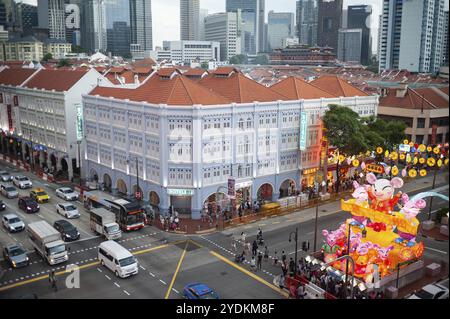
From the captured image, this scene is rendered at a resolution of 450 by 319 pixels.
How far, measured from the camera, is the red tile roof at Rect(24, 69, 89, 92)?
74.8m

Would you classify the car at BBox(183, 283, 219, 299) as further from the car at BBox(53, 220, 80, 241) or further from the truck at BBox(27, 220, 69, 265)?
the car at BBox(53, 220, 80, 241)

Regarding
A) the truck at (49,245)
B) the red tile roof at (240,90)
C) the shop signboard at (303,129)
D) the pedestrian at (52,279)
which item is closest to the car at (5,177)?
the truck at (49,245)

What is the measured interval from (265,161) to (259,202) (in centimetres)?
523

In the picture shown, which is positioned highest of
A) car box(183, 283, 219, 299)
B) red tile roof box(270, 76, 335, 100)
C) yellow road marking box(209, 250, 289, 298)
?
red tile roof box(270, 76, 335, 100)

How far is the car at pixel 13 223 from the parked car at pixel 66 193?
413 inches

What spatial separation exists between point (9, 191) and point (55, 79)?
79.0ft

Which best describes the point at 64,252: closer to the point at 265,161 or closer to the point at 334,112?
the point at 265,161

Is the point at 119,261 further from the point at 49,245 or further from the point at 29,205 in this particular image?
the point at 29,205

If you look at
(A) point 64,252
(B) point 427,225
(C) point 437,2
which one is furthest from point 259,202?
(C) point 437,2

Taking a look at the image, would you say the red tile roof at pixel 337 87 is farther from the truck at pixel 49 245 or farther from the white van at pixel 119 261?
the truck at pixel 49 245

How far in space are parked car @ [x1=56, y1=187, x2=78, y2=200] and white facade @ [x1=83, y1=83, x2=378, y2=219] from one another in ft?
16.8

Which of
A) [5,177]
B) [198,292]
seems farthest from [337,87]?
[5,177]

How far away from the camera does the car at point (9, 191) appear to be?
6297cm

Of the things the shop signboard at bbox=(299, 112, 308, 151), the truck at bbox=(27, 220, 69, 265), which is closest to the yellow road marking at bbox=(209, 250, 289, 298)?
the truck at bbox=(27, 220, 69, 265)
